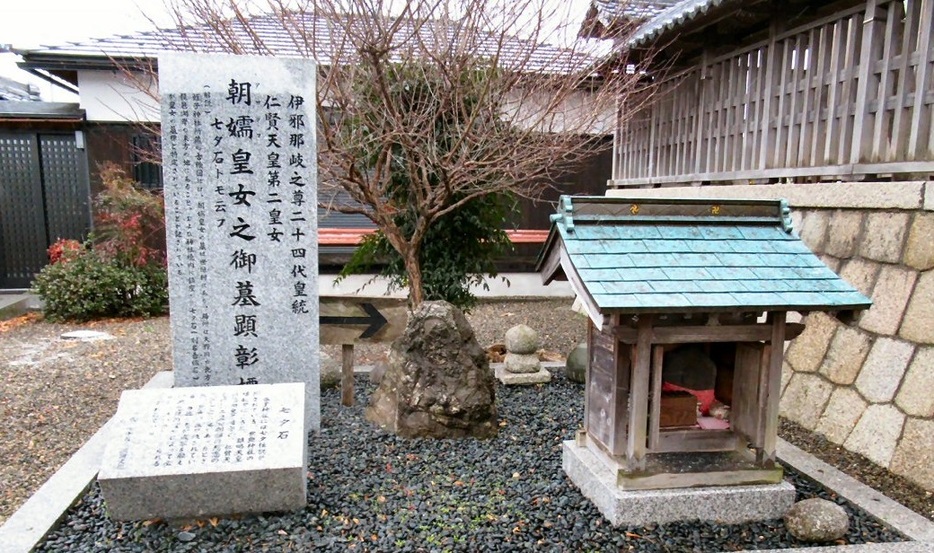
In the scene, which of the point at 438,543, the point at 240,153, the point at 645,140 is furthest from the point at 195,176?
the point at 645,140

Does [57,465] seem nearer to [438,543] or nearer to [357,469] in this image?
[357,469]

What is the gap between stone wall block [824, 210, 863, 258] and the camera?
15.1 feet

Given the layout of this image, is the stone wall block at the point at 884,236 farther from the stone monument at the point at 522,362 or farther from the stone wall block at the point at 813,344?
the stone monument at the point at 522,362

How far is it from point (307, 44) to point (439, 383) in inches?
125

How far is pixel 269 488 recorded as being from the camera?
10.2ft

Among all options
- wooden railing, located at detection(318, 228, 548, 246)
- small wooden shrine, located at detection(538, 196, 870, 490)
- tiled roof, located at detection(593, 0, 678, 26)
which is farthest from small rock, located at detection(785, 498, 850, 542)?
wooden railing, located at detection(318, 228, 548, 246)

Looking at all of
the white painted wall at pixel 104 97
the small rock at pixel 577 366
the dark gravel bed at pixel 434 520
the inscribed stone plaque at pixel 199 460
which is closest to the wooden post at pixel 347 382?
the dark gravel bed at pixel 434 520

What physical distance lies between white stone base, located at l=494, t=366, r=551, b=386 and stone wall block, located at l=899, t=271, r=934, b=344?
276 centimetres

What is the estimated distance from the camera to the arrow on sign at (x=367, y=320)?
16.2 ft

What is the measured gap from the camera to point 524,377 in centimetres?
546

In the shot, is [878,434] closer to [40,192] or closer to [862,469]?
[862,469]

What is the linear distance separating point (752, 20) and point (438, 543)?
5341 mm

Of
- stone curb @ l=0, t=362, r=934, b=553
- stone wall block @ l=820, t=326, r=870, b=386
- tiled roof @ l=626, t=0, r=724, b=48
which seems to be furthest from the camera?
tiled roof @ l=626, t=0, r=724, b=48

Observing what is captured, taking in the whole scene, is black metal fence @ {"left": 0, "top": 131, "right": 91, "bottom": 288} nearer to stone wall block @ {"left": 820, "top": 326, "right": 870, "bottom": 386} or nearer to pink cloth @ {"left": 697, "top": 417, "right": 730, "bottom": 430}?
pink cloth @ {"left": 697, "top": 417, "right": 730, "bottom": 430}
